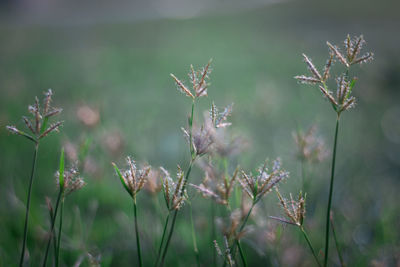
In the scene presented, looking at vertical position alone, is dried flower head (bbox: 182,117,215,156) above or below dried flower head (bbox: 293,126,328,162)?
below

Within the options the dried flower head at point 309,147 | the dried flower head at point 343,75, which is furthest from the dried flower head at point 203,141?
the dried flower head at point 309,147

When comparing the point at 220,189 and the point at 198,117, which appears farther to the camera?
the point at 198,117

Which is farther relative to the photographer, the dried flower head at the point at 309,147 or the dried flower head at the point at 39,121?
the dried flower head at the point at 309,147

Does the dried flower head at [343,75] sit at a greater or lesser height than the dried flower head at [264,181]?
greater

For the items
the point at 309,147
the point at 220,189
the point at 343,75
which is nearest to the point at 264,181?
the point at 220,189

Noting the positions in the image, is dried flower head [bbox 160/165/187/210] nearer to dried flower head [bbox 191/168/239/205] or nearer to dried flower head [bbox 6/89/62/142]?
dried flower head [bbox 191/168/239/205]

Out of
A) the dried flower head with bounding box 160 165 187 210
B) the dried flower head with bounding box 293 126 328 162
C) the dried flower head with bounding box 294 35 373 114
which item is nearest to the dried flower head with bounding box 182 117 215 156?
the dried flower head with bounding box 160 165 187 210

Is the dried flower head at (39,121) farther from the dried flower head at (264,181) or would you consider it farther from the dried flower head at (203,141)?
the dried flower head at (264,181)

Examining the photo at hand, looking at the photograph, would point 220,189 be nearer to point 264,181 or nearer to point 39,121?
point 264,181
